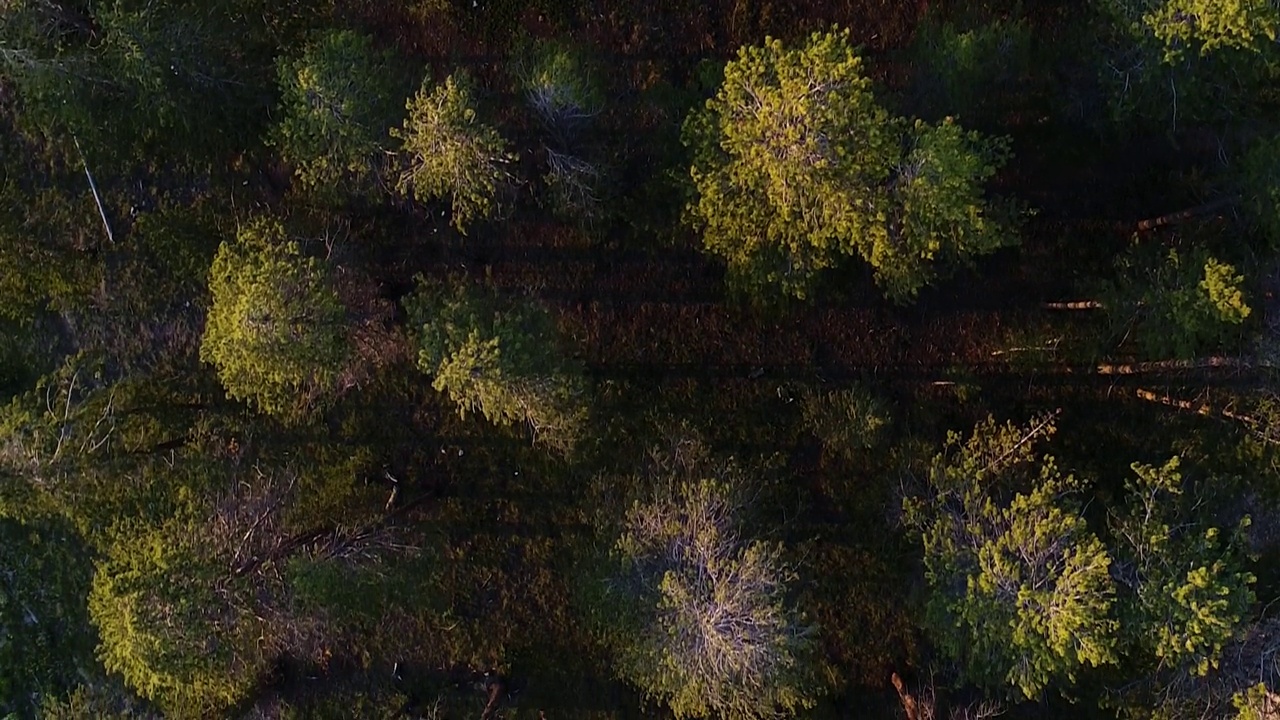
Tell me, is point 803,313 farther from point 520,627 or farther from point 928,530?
point 520,627

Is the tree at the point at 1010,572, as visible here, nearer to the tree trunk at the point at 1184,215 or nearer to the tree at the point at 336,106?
the tree trunk at the point at 1184,215

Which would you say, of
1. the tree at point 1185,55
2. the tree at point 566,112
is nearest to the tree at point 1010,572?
the tree at point 1185,55

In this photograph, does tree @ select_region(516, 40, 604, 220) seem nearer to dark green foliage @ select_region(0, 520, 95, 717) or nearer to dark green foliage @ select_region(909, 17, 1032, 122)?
dark green foliage @ select_region(909, 17, 1032, 122)

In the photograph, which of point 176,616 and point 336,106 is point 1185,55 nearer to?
point 336,106

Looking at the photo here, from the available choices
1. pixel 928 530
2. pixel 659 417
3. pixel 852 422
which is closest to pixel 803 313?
pixel 852 422

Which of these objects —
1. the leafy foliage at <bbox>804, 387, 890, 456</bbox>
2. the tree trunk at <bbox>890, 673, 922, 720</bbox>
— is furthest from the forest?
the tree trunk at <bbox>890, 673, 922, 720</bbox>
